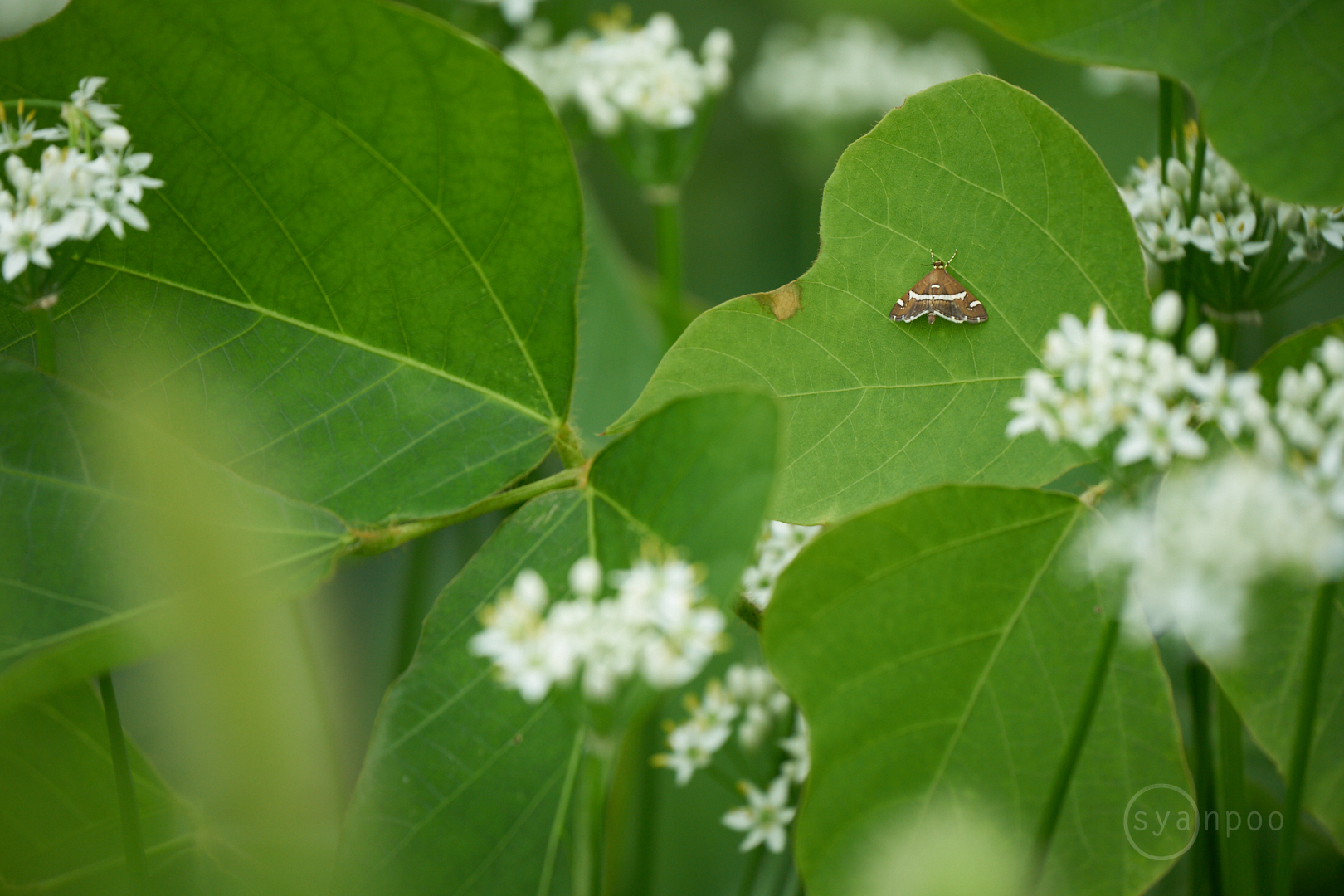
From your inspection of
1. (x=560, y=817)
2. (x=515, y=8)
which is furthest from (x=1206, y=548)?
(x=515, y=8)

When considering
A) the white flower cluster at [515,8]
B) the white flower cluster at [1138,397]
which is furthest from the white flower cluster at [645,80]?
the white flower cluster at [1138,397]

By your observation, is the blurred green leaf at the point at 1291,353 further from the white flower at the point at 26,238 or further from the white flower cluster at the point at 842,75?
the white flower cluster at the point at 842,75

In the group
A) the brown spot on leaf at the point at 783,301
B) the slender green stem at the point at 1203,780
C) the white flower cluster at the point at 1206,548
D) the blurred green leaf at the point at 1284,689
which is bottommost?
the slender green stem at the point at 1203,780

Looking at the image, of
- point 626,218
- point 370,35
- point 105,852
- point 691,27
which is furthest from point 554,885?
point 691,27

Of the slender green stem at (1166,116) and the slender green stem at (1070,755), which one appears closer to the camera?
the slender green stem at (1070,755)

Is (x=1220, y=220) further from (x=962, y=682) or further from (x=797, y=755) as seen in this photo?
(x=797, y=755)

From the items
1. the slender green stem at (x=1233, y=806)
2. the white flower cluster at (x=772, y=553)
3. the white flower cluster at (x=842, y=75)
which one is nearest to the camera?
the slender green stem at (x=1233, y=806)

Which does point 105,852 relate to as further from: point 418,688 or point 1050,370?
point 1050,370
